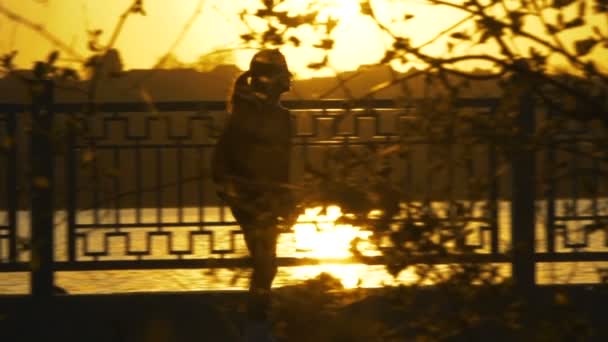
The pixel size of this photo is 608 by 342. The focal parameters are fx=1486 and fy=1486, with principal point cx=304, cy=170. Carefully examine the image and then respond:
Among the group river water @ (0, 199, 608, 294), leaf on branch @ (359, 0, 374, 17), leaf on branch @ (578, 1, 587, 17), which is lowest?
river water @ (0, 199, 608, 294)

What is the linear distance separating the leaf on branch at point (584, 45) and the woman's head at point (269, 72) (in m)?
0.90

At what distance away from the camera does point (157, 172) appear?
32.3 feet

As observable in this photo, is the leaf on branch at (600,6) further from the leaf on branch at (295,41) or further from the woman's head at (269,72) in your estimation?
the woman's head at (269,72)

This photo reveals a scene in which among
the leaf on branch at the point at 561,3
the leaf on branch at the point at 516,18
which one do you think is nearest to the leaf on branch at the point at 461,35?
the leaf on branch at the point at 516,18

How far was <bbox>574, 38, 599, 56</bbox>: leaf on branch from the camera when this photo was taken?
397 centimetres

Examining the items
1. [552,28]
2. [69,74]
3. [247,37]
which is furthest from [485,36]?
[69,74]

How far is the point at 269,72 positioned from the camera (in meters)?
4.62

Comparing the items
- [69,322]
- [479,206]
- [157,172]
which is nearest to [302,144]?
[157,172]

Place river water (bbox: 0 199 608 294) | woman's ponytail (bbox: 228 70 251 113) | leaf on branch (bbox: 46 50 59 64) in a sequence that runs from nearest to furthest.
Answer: leaf on branch (bbox: 46 50 59 64) < woman's ponytail (bbox: 228 70 251 113) < river water (bbox: 0 199 608 294)

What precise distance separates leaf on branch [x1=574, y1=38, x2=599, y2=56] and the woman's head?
0.90 meters

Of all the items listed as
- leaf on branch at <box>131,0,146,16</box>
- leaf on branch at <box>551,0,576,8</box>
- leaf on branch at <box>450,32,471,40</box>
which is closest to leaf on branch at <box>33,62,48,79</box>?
leaf on branch at <box>131,0,146,16</box>

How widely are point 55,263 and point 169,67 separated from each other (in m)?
5.64

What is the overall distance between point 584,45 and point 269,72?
1071 mm

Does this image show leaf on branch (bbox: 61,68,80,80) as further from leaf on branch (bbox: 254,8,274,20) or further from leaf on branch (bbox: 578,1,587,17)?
leaf on branch (bbox: 578,1,587,17)
